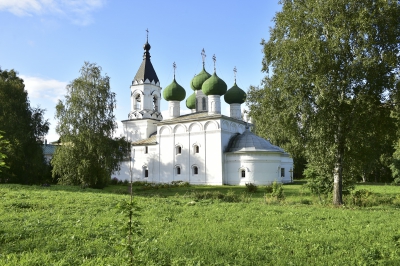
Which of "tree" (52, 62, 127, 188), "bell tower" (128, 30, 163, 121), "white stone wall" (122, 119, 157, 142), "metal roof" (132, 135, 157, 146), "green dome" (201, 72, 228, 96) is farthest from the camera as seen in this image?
"bell tower" (128, 30, 163, 121)

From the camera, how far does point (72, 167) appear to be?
72.3ft

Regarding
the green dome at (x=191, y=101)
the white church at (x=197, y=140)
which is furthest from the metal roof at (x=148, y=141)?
the green dome at (x=191, y=101)

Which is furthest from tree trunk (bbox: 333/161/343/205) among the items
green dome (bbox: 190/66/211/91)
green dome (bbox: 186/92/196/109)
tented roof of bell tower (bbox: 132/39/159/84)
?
tented roof of bell tower (bbox: 132/39/159/84)

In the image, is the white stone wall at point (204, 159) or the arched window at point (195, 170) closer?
the white stone wall at point (204, 159)

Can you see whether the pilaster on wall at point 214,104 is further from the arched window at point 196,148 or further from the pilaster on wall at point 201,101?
the pilaster on wall at point 201,101

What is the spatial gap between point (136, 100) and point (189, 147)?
389 inches

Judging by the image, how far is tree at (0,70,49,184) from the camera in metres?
22.4

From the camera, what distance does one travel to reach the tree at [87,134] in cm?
2211

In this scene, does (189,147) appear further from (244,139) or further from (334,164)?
(334,164)

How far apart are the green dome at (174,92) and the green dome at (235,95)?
192 inches

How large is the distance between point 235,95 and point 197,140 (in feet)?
19.4

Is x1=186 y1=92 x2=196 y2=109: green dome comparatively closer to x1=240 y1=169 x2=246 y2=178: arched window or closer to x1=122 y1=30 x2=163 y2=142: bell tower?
x1=122 y1=30 x2=163 y2=142: bell tower

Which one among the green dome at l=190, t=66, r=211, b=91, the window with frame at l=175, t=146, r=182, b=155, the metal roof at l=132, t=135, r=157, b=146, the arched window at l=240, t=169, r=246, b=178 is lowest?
the arched window at l=240, t=169, r=246, b=178

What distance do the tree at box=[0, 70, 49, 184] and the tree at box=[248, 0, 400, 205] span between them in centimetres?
1697
